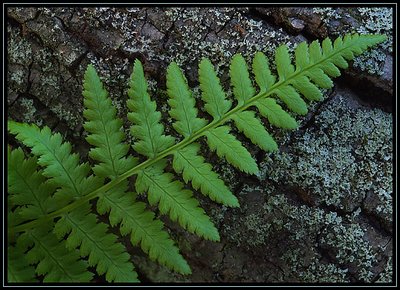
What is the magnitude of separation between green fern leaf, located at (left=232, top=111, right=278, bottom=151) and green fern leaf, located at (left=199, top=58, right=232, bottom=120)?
0.24 ft

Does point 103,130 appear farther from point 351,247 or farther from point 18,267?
point 351,247

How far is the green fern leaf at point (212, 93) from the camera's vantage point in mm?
2445

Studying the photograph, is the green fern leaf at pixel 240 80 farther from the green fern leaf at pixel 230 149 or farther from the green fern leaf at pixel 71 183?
Result: the green fern leaf at pixel 71 183

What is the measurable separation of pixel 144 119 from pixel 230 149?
0.43 metres

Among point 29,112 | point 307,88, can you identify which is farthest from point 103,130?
point 307,88

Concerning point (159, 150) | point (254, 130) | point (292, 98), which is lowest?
point (159, 150)

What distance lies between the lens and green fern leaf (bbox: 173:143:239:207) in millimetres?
2406

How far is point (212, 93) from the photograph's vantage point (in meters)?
2.46

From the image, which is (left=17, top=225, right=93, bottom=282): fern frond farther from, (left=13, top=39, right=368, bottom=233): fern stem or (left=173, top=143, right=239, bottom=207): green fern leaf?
(left=173, top=143, right=239, bottom=207): green fern leaf

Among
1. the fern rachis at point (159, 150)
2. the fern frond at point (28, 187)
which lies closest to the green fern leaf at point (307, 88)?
the fern rachis at point (159, 150)

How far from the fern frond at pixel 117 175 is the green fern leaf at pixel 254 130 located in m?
0.54

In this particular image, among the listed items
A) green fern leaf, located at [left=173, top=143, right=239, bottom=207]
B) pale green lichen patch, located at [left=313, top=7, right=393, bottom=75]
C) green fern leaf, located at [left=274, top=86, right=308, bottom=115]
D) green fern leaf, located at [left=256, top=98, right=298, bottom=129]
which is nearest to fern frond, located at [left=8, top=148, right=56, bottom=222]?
→ green fern leaf, located at [left=173, top=143, right=239, bottom=207]
